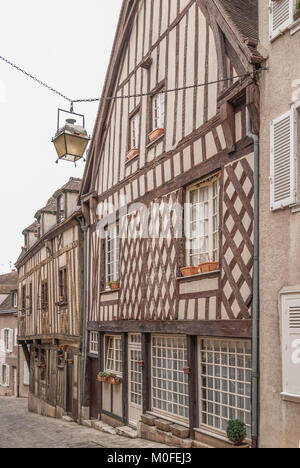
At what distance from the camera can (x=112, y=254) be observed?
1190 cm

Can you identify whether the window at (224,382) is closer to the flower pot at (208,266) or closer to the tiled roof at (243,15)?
the flower pot at (208,266)

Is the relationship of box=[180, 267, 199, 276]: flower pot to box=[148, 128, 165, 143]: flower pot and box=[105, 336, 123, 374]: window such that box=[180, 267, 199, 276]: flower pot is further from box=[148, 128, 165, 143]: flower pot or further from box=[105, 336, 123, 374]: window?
box=[105, 336, 123, 374]: window

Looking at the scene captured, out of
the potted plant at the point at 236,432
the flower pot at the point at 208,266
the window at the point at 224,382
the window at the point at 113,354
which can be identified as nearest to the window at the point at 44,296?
the window at the point at 113,354

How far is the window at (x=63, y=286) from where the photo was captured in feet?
49.1

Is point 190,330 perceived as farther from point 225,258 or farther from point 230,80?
point 230,80

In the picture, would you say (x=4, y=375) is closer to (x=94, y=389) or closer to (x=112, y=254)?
(x=94, y=389)

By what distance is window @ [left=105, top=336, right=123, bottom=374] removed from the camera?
449 inches

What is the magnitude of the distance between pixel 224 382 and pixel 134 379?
339 cm

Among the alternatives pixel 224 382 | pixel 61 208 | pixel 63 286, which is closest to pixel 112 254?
pixel 63 286

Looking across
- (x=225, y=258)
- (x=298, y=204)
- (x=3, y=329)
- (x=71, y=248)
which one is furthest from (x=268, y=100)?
(x=3, y=329)

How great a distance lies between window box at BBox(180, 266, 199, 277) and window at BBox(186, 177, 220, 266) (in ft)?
0.60

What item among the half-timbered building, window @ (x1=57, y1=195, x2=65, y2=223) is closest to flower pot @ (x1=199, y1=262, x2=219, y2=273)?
the half-timbered building

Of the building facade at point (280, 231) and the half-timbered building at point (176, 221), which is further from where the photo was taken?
the half-timbered building at point (176, 221)

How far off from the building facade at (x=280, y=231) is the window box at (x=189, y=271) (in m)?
1.75
